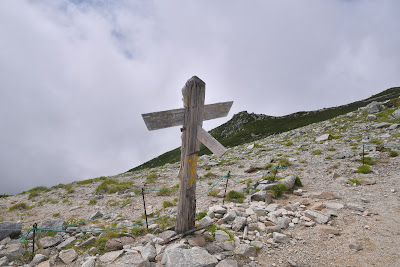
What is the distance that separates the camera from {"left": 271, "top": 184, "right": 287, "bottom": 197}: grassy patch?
30.6 ft

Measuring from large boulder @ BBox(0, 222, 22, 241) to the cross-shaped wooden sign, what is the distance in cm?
575

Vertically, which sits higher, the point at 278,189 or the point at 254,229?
the point at 278,189

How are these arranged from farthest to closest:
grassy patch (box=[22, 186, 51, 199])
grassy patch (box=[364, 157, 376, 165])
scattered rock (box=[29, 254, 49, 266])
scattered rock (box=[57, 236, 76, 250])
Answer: grassy patch (box=[22, 186, 51, 199]), grassy patch (box=[364, 157, 376, 165]), scattered rock (box=[57, 236, 76, 250]), scattered rock (box=[29, 254, 49, 266])

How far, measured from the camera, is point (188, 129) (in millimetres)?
5891

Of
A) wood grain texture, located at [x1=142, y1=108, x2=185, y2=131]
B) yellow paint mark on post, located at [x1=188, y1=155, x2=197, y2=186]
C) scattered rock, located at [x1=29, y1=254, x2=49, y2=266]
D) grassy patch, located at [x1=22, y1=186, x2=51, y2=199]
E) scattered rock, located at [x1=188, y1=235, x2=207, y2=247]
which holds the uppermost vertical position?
wood grain texture, located at [x1=142, y1=108, x2=185, y2=131]

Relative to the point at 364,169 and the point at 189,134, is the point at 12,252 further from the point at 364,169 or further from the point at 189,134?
the point at 364,169

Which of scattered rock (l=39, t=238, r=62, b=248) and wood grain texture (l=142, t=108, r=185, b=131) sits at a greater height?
wood grain texture (l=142, t=108, r=185, b=131)

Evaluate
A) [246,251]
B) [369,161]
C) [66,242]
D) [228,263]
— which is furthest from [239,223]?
[369,161]

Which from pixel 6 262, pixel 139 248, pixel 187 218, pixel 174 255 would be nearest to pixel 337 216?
pixel 187 218

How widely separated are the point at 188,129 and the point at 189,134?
14 cm

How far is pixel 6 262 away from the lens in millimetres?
5777

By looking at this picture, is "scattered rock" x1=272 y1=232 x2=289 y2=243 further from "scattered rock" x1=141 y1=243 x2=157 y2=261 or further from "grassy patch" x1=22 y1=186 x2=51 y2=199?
"grassy patch" x1=22 y1=186 x2=51 y2=199

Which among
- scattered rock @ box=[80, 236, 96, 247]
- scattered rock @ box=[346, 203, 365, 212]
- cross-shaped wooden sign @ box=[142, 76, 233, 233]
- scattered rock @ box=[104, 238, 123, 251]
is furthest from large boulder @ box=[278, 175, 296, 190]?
scattered rock @ box=[80, 236, 96, 247]

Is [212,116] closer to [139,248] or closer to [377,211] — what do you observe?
[139,248]
